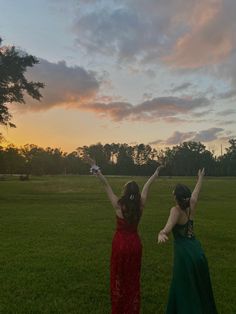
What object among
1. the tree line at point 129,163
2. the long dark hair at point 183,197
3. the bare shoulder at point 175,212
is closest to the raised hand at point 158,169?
the long dark hair at point 183,197

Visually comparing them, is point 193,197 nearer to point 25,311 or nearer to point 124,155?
point 25,311

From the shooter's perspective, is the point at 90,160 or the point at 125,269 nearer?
the point at 125,269

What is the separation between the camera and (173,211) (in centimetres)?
746

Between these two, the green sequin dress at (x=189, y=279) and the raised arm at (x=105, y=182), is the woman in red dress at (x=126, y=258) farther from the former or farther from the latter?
the green sequin dress at (x=189, y=279)

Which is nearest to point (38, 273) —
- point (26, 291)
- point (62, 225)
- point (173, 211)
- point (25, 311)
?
point (26, 291)

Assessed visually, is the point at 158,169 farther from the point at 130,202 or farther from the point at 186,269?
the point at 186,269

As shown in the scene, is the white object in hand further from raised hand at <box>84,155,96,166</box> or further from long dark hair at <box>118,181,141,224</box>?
long dark hair at <box>118,181,141,224</box>

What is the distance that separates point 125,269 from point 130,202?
3.65 feet

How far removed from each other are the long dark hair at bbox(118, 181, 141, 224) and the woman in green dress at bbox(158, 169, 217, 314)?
21.4 inches

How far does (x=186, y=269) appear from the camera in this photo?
24.4 ft

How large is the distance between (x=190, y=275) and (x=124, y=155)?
622 ft

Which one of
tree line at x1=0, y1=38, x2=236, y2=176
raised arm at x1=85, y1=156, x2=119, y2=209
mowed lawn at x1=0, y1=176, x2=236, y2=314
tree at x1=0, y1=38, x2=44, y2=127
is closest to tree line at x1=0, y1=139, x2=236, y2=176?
tree line at x1=0, y1=38, x2=236, y2=176

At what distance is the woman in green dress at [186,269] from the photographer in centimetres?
740

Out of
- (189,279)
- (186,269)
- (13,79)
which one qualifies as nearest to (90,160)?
(186,269)
